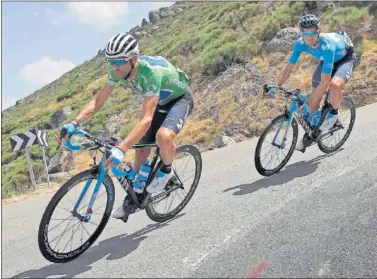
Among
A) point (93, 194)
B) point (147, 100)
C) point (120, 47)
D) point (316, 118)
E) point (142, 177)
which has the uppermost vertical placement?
point (120, 47)

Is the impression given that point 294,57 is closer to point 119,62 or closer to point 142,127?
point 119,62

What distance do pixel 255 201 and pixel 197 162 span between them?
95 centimetres

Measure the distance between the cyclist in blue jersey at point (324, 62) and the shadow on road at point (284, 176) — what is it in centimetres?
28

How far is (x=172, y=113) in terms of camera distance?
525 centimetres

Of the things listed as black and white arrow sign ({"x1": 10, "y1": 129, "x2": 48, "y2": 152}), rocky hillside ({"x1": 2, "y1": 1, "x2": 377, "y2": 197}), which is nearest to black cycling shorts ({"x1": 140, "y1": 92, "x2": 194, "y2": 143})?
black and white arrow sign ({"x1": 10, "y1": 129, "x2": 48, "y2": 152})

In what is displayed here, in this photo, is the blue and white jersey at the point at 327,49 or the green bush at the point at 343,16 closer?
the blue and white jersey at the point at 327,49

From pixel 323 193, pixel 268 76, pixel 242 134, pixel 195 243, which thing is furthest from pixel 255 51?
pixel 195 243

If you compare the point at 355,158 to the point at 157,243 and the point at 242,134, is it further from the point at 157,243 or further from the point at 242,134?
the point at 242,134

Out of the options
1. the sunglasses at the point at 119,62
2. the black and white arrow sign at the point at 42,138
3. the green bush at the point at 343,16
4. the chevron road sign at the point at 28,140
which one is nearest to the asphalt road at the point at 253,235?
the sunglasses at the point at 119,62

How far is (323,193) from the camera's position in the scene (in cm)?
570

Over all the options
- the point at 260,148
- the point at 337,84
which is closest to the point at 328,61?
the point at 337,84

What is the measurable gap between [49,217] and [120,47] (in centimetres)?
176

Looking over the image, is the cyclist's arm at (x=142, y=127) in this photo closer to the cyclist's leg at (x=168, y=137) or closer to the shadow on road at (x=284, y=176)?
the cyclist's leg at (x=168, y=137)

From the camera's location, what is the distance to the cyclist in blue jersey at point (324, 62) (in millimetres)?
6824
